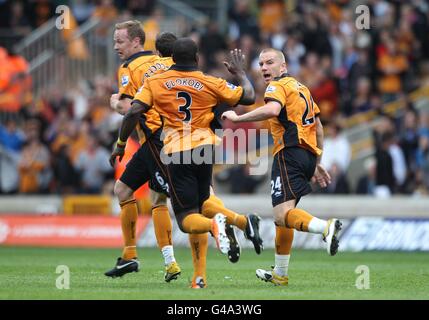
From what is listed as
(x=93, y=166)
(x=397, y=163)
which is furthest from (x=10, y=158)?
(x=397, y=163)

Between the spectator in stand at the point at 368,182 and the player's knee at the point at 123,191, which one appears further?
the spectator in stand at the point at 368,182

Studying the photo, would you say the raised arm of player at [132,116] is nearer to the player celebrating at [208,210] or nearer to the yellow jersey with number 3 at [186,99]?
the yellow jersey with number 3 at [186,99]

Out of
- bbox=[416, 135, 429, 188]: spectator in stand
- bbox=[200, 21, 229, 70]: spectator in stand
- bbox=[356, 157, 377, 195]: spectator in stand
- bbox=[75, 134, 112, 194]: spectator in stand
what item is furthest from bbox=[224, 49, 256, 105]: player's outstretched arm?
bbox=[200, 21, 229, 70]: spectator in stand

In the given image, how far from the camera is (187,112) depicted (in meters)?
11.5

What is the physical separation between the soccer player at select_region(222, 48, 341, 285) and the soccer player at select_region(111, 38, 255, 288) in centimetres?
51

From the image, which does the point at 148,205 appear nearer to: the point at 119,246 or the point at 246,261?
the point at 119,246

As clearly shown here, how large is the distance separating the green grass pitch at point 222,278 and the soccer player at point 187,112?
0.80 meters

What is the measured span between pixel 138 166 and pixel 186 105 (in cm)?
129

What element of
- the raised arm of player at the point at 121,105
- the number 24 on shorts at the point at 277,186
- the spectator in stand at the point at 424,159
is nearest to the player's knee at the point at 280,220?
the number 24 on shorts at the point at 277,186

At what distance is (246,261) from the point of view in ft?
54.4

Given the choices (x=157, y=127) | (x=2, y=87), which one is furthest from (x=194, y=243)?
(x=2, y=87)

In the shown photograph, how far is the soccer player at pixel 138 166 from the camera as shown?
12.2m

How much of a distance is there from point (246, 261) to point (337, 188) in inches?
217
